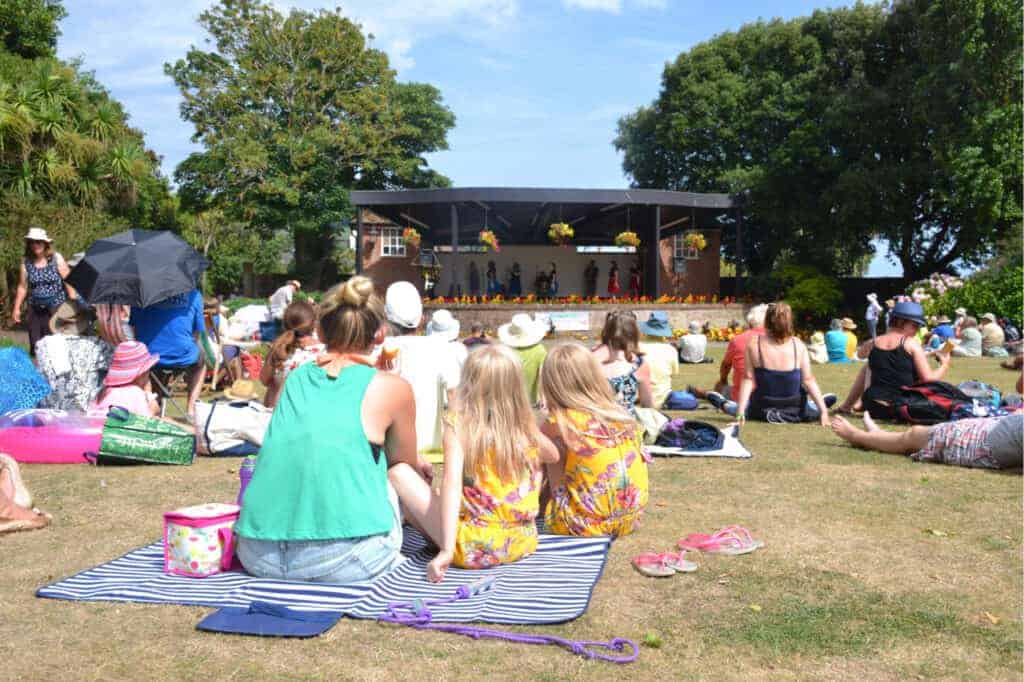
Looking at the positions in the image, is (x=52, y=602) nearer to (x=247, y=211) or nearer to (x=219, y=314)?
(x=219, y=314)

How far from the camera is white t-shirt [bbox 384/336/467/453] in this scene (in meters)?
6.50

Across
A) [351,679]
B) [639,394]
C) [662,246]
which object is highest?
[662,246]

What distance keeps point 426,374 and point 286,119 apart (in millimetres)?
32862

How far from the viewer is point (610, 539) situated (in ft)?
14.4

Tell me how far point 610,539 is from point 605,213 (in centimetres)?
2443

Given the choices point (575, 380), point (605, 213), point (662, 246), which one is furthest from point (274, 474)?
point (662, 246)

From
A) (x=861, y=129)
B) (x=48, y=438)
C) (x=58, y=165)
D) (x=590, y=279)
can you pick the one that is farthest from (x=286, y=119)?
(x=48, y=438)

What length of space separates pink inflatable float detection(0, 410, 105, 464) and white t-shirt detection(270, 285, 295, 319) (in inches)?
340

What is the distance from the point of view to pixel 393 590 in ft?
11.9

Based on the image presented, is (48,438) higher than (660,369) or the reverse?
the reverse

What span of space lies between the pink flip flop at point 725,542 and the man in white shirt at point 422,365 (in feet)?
8.41

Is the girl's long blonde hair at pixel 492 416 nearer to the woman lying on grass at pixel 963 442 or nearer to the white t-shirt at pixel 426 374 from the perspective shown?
the white t-shirt at pixel 426 374

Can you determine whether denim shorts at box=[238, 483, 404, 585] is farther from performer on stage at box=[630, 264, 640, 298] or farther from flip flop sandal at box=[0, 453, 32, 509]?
performer on stage at box=[630, 264, 640, 298]

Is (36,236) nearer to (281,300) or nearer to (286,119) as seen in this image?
(281,300)
